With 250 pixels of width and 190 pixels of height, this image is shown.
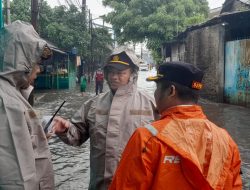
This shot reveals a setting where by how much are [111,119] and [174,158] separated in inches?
40.5

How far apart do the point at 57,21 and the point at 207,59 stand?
467 inches

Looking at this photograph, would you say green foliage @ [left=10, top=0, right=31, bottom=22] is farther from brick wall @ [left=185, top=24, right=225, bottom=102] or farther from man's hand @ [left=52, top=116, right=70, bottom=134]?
man's hand @ [left=52, top=116, right=70, bottom=134]

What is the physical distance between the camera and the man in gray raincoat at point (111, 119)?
106 inches

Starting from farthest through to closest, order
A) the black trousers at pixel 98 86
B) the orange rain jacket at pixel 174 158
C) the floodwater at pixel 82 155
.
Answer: the black trousers at pixel 98 86 < the floodwater at pixel 82 155 < the orange rain jacket at pixel 174 158

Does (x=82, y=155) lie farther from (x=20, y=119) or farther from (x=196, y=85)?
(x=196, y=85)

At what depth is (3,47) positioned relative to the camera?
7.30ft

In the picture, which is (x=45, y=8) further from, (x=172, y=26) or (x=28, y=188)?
(x=28, y=188)

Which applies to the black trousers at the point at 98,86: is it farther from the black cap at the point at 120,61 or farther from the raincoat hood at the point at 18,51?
the raincoat hood at the point at 18,51

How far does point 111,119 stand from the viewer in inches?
107

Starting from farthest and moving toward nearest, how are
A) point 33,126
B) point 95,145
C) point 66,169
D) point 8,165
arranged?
point 66,169 < point 95,145 < point 33,126 < point 8,165

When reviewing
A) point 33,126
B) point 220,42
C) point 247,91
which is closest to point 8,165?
point 33,126

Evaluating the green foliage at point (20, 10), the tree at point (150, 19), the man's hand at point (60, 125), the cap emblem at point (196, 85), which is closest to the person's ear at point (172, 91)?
the cap emblem at point (196, 85)

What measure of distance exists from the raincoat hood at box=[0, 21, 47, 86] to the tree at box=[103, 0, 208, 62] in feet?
81.0

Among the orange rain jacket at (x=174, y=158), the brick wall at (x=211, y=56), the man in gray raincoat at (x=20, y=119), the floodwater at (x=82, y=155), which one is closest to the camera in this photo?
the orange rain jacket at (x=174, y=158)
